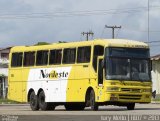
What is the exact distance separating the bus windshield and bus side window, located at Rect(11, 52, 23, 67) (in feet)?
24.8

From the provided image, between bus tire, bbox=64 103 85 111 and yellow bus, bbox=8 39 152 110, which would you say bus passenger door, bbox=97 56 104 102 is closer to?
yellow bus, bbox=8 39 152 110

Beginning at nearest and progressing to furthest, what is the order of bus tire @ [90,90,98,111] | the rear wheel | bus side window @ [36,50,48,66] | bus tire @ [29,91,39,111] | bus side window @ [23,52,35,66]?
bus tire @ [90,90,98,111] < the rear wheel < bus tire @ [29,91,39,111] < bus side window @ [36,50,48,66] < bus side window @ [23,52,35,66]

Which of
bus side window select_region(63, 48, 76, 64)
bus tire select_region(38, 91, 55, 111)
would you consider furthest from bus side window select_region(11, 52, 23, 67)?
bus side window select_region(63, 48, 76, 64)

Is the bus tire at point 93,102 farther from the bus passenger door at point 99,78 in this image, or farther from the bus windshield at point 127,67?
the bus windshield at point 127,67

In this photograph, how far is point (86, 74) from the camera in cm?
3272

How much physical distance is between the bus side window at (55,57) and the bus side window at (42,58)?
41 cm

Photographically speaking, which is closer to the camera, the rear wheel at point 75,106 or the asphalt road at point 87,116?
the asphalt road at point 87,116

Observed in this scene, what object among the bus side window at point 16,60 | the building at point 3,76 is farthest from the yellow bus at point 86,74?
the building at point 3,76

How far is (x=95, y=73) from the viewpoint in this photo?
32.1 meters

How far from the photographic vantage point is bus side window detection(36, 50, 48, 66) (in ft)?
118

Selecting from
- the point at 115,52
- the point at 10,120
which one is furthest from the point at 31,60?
the point at 10,120

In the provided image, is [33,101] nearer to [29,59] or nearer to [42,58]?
[42,58]

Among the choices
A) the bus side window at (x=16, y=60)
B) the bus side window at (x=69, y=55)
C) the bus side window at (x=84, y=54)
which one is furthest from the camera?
the bus side window at (x=16, y=60)

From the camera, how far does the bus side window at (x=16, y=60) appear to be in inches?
1484
